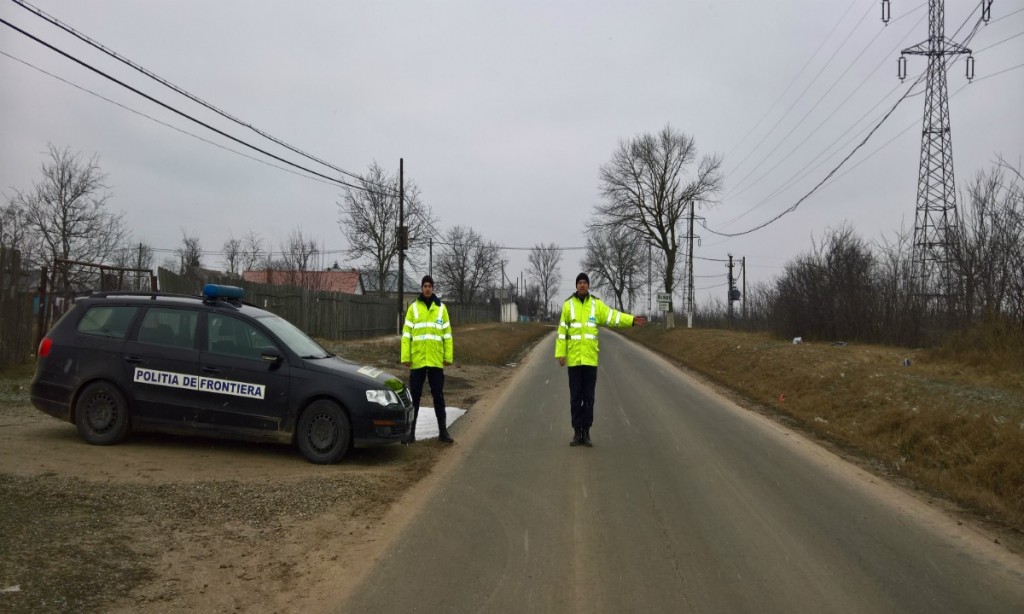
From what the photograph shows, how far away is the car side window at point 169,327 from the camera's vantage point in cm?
758

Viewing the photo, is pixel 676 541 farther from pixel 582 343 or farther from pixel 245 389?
pixel 245 389

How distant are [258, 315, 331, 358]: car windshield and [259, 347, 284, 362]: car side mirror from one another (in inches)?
6.2

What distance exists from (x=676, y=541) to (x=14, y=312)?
1244 centimetres

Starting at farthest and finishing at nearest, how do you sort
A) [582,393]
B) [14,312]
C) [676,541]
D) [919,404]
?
[14,312]
[919,404]
[582,393]
[676,541]

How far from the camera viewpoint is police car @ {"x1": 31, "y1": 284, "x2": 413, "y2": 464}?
23.9ft

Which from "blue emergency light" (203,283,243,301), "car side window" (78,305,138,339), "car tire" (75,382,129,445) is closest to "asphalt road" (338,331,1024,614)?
"blue emergency light" (203,283,243,301)

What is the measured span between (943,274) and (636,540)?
687 inches

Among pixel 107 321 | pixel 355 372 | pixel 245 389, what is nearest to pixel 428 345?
pixel 355 372

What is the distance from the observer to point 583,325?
8.55m

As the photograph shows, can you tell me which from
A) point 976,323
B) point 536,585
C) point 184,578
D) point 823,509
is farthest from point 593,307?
point 976,323

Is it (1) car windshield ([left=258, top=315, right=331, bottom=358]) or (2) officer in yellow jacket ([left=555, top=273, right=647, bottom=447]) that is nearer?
(1) car windshield ([left=258, top=315, right=331, bottom=358])

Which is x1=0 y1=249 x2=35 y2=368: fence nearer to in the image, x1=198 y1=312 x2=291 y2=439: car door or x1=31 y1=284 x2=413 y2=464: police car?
x1=31 y1=284 x2=413 y2=464: police car

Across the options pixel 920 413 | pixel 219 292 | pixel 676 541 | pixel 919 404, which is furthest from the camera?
pixel 919 404

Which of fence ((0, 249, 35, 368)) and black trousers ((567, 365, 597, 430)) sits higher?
fence ((0, 249, 35, 368))
